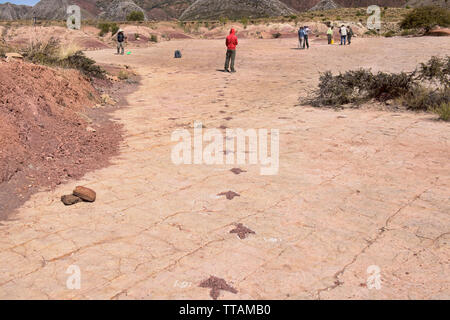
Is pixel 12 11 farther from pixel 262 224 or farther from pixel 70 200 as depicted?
pixel 262 224

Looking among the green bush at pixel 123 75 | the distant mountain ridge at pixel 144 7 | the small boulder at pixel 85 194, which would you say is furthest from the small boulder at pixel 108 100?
the distant mountain ridge at pixel 144 7

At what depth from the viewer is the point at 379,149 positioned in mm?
6898

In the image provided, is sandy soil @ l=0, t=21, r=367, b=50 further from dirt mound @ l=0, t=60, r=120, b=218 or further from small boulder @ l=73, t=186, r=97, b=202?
small boulder @ l=73, t=186, r=97, b=202

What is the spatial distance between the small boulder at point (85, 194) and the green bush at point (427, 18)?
3578 cm

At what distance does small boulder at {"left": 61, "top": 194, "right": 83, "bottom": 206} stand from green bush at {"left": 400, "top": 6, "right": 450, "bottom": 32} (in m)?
35.9

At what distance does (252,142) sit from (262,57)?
15.3m

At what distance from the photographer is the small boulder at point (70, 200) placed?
5.05 metres

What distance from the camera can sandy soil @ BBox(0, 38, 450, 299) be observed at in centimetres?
355

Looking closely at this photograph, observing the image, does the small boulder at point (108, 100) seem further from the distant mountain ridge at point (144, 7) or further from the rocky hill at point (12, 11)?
the rocky hill at point (12, 11)

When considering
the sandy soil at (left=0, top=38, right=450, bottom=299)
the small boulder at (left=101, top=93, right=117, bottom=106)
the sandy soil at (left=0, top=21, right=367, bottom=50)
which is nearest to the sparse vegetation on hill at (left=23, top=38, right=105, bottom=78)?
the small boulder at (left=101, top=93, right=117, bottom=106)

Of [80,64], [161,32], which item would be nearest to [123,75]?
[80,64]

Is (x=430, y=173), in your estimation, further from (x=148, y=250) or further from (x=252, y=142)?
(x=148, y=250)

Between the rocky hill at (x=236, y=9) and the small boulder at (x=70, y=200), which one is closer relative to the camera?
the small boulder at (x=70, y=200)
